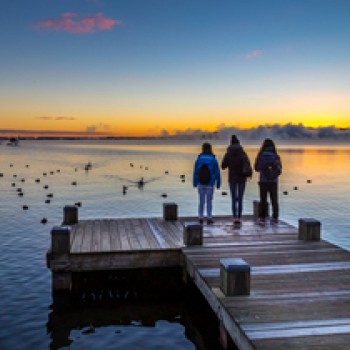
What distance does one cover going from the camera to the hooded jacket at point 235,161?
45.2ft

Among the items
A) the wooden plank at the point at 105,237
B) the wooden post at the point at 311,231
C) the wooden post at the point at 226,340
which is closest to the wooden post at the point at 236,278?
the wooden post at the point at 226,340

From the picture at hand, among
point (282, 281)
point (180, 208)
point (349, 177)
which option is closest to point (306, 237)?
point (282, 281)

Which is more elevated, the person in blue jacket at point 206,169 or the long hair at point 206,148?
the long hair at point 206,148

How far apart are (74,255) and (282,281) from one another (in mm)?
5139

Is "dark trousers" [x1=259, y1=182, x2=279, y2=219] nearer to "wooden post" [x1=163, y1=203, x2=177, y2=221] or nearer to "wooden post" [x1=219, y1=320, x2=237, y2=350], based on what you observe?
"wooden post" [x1=163, y1=203, x2=177, y2=221]

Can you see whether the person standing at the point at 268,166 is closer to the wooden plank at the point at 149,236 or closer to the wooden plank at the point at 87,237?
the wooden plank at the point at 149,236

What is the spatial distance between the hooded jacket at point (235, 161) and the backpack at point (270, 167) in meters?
0.71

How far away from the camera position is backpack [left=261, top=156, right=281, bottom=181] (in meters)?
14.1

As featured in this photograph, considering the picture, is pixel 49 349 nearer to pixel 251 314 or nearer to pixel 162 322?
pixel 162 322

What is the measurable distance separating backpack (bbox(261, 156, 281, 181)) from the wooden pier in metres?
1.64

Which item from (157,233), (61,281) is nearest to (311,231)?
(157,233)

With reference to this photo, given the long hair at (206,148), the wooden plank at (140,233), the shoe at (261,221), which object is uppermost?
the long hair at (206,148)

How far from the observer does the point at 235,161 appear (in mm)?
13867

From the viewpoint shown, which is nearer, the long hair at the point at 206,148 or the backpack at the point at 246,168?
the long hair at the point at 206,148
